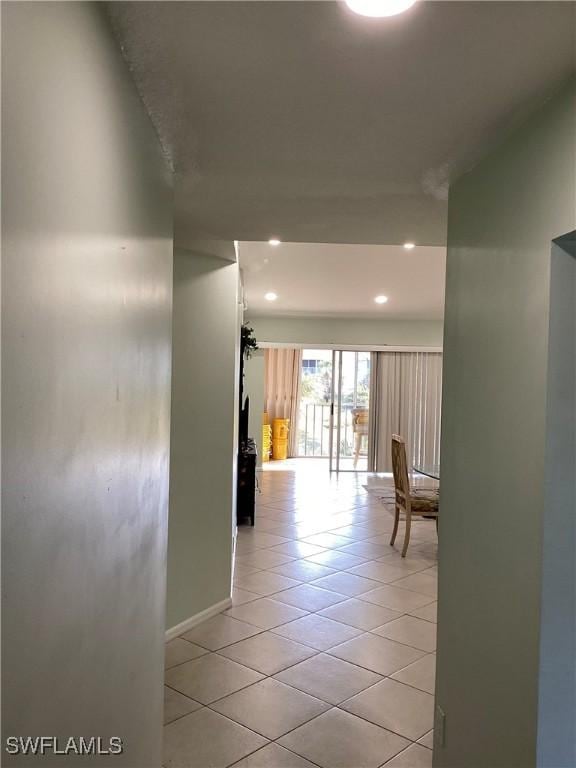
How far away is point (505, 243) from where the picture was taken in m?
1.80

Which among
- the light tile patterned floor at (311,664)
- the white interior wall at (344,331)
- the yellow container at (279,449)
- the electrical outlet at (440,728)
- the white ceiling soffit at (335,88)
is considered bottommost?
the light tile patterned floor at (311,664)

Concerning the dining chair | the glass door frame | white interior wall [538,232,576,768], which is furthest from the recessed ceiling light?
the glass door frame

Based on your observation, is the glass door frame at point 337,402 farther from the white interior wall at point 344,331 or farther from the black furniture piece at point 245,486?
the black furniture piece at point 245,486

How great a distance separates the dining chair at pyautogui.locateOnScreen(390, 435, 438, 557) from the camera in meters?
5.41

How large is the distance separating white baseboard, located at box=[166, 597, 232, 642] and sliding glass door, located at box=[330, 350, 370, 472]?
5.87 meters

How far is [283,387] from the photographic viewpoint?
1125 centimetres

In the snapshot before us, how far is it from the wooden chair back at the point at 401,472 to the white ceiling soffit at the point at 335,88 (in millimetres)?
3398

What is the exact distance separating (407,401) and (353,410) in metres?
1.34

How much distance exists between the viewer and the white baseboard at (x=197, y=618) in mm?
3541

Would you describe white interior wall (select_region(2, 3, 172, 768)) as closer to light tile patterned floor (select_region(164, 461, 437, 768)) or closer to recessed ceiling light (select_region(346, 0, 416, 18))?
recessed ceiling light (select_region(346, 0, 416, 18))

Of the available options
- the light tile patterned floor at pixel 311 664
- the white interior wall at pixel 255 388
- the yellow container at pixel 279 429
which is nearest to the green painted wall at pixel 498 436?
the light tile patterned floor at pixel 311 664

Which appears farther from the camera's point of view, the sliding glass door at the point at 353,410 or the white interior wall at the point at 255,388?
the sliding glass door at the point at 353,410

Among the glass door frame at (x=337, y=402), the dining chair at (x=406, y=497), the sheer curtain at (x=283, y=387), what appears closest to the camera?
the dining chair at (x=406, y=497)

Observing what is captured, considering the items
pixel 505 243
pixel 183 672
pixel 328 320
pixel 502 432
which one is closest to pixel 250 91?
pixel 505 243
